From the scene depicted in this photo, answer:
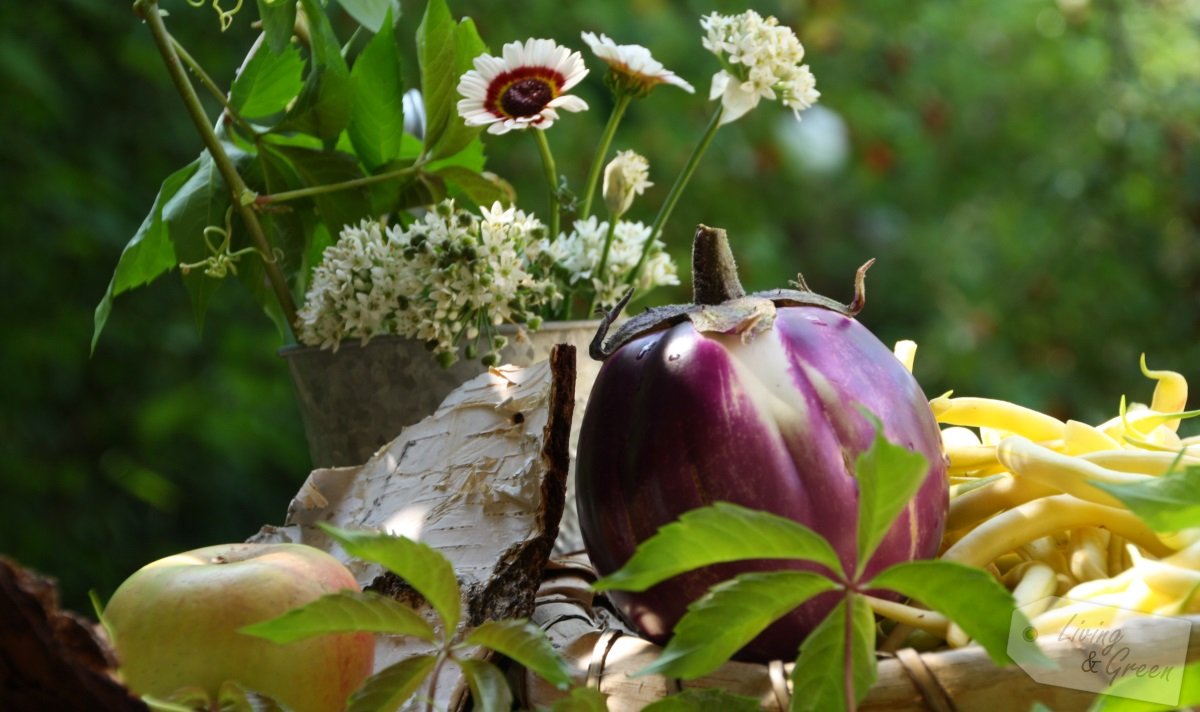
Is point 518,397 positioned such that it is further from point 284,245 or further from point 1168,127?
point 1168,127

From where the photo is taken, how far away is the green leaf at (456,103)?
837 mm

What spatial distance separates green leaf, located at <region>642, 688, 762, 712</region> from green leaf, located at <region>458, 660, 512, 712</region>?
0.05 metres

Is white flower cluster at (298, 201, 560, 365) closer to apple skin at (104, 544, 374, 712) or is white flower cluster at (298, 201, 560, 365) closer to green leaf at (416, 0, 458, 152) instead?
green leaf at (416, 0, 458, 152)

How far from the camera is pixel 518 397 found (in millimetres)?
655

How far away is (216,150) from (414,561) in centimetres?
53

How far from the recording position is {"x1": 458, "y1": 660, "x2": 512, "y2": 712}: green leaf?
1.30ft

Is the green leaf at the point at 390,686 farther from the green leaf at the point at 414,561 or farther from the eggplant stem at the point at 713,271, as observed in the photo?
the eggplant stem at the point at 713,271

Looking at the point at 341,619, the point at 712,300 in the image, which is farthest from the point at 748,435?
the point at 341,619

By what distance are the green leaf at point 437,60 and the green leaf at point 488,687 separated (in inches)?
20.0

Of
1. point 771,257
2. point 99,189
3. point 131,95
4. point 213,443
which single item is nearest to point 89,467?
point 213,443

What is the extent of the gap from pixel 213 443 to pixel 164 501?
0.67ft

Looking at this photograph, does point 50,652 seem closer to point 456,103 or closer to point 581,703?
point 581,703

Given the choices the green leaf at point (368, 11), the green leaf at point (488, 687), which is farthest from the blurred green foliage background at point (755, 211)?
the green leaf at point (488, 687)

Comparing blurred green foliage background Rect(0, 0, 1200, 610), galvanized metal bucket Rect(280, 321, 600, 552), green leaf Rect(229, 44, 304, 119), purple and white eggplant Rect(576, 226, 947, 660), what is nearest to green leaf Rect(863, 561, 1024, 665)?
purple and white eggplant Rect(576, 226, 947, 660)
